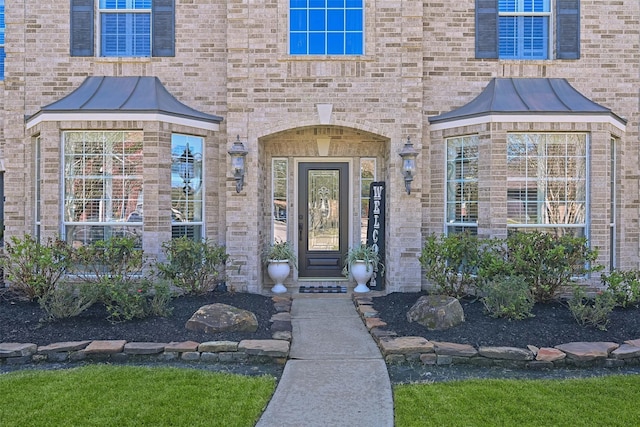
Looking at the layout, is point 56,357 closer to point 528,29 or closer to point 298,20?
point 298,20

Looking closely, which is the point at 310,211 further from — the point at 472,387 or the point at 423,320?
the point at 472,387

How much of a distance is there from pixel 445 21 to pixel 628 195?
4403 millimetres

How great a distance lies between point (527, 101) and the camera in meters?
7.51

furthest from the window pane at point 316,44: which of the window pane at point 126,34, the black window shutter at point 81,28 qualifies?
the black window shutter at point 81,28

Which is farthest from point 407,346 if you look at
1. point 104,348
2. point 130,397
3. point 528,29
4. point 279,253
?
point 528,29

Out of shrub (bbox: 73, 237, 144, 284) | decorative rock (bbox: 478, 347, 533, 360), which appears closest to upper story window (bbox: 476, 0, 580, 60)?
decorative rock (bbox: 478, 347, 533, 360)

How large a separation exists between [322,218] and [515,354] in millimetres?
4782

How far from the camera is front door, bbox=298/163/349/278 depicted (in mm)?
8883

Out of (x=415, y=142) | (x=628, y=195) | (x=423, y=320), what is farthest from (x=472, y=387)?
(x=628, y=195)

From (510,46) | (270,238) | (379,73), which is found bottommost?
(270,238)

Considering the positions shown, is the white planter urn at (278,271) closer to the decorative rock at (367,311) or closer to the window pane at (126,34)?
the decorative rock at (367,311)

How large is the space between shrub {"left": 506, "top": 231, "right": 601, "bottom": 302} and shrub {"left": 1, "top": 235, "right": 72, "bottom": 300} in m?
6.20

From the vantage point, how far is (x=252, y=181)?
7.82 meters

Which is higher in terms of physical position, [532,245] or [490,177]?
[490,177]
